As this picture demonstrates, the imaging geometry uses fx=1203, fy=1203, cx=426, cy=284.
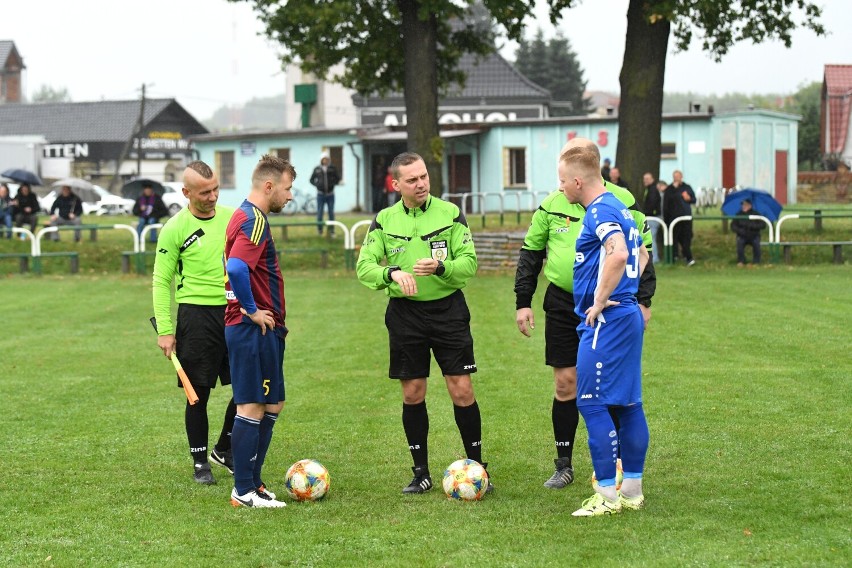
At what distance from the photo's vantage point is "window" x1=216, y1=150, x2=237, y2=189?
56.0 metres

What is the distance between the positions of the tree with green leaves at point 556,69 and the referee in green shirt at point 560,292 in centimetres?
9170

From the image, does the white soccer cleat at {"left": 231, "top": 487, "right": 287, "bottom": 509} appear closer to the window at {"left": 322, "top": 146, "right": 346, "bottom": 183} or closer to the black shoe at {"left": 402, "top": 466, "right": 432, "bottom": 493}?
the black shoe at {"left": 402, "top": 466, "right": 432, "bottom": 493}

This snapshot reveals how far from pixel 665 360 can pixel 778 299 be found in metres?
6.66

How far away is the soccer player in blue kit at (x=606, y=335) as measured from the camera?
6426mm

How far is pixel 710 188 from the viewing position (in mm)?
45062

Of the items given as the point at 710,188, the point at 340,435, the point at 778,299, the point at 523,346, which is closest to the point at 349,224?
the point at 710,188

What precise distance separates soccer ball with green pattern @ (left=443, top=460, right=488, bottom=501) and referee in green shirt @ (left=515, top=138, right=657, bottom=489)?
1.67 feet

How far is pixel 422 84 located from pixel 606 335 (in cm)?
2131

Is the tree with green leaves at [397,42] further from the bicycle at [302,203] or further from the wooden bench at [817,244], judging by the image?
the bicycle at [302,203]

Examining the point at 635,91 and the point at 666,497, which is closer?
the point at 666,497

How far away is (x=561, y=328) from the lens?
7.45 metres

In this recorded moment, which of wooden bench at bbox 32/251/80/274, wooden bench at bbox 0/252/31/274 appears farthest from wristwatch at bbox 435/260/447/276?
wooden bench at bbox 0/252/31/274

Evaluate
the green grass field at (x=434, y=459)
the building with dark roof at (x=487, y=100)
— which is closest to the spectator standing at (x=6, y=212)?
the green grass field at (x=434, y=459)

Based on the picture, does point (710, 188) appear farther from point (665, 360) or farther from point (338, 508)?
point (338, 508)
